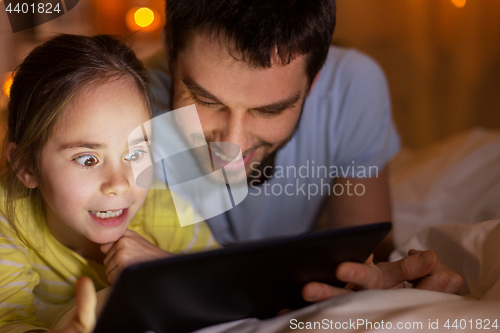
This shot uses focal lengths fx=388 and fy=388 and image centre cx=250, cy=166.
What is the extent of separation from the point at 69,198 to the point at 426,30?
1.17 m

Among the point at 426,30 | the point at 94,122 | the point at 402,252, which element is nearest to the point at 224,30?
the point at 94,122

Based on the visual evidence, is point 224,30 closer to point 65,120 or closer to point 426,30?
point 65,120

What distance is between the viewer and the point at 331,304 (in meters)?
0.47

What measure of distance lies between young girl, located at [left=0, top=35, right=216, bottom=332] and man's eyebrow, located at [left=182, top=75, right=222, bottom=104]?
2.4 inches

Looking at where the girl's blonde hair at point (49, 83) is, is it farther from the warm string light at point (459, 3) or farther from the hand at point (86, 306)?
the warm string light at point (459, 3)

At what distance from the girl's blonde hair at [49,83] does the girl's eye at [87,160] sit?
0.05 meters

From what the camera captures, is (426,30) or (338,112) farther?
(426,30)

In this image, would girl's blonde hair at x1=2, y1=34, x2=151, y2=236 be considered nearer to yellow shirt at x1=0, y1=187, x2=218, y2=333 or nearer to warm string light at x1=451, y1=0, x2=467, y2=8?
yellow shirt at x1=0, y1=187, x2=218, y2=333

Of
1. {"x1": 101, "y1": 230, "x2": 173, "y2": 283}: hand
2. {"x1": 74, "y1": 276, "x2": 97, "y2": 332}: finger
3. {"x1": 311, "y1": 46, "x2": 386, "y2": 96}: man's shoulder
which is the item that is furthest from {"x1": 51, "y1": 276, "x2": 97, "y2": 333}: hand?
{"x1": 311, "y1": 46, "x2": 386, "y2": 96}: man's shoulder

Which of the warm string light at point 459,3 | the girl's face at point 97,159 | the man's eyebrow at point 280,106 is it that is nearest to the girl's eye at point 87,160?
the girl's face at point 97,159

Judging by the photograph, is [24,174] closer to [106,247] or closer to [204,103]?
[106,247]

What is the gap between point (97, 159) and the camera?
18.5 inches

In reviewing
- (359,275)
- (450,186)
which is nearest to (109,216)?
(359,275)

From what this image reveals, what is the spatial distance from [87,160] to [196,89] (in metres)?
0.18
